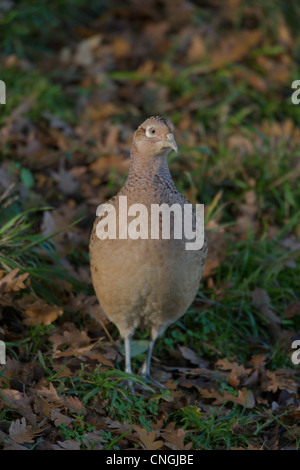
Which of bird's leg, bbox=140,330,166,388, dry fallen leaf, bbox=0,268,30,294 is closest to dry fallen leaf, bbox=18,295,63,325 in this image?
dry fallen leaf, bbox=0,268,30,294

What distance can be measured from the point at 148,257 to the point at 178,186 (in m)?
2.05

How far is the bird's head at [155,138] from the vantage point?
347cm

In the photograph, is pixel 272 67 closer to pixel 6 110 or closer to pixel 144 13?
pixel 144 13

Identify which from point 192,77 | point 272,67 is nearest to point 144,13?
point 192,77

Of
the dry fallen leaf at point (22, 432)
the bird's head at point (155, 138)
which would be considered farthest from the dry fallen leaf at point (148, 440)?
the bird's head at point (155, 138)

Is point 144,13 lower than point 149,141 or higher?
higher

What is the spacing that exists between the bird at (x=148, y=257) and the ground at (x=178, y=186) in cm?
44

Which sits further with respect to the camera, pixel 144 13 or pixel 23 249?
pixel 144 13

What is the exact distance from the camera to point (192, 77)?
6867 mm

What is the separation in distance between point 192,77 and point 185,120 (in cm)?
74

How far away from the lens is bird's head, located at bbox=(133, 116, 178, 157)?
3.47 m
